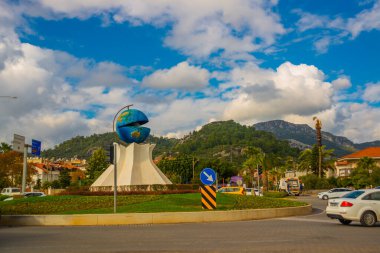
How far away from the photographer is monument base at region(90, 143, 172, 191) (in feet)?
121

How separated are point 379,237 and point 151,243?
263 inches

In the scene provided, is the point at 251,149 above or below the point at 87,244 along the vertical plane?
above

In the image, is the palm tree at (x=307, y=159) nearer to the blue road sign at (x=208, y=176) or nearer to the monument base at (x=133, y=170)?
the monument base at (x=133, y=170)

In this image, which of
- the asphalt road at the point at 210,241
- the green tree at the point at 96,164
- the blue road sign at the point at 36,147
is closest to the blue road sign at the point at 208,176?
the asphalt road at the point at 210,241

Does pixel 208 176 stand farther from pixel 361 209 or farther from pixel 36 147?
pixel 36 147

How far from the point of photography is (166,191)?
3272cm

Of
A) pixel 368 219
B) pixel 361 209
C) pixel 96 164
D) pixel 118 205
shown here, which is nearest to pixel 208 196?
pixel 118 205

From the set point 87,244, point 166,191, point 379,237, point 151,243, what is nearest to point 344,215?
point 379,237

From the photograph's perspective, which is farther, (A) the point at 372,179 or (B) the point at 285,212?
(A) the point at 372,179

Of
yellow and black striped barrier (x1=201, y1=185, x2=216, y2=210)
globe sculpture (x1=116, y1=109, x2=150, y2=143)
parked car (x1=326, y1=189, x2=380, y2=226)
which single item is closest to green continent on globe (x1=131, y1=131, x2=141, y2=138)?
globe sculpture (x1=116, y1=109, x2=150, y2=143)

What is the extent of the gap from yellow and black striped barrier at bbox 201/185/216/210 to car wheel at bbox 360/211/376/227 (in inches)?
287

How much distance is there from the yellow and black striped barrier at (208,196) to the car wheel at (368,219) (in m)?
7.29

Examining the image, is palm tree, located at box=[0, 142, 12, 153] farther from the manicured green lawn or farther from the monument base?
the manicured green lawn

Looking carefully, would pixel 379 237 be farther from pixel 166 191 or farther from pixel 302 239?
pixel 166 191
